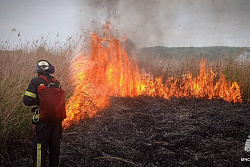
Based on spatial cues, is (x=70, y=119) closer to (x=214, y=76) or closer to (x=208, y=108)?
(x=208, y=108)

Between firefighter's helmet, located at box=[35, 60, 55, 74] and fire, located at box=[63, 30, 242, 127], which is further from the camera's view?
fire, located at box=[63, 30, 242, 127]

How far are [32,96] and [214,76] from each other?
29.6 ft

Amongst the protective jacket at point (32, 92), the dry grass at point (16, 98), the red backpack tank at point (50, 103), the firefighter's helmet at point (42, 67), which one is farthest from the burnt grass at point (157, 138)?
the firefighter's helmet at point (42, 67)

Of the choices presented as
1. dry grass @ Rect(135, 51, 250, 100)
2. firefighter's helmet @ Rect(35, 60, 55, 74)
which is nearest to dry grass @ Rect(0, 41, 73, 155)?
firefighter's helmet @ Rect(35, 60, 55, 74)

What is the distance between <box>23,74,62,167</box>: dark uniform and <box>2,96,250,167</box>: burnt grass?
67cm

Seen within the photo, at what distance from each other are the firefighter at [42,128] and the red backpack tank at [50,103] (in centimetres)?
12

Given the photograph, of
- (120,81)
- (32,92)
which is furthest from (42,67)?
(120,81)

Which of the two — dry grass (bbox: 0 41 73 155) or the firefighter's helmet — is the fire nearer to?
dry grass (bbox: 0 41 73 155)

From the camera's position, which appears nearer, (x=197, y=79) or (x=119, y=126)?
(x=119, y=126)

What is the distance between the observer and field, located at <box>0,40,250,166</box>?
427cm

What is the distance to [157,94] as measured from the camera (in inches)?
394

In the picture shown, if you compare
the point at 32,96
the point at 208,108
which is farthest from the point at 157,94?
the point at 32,96

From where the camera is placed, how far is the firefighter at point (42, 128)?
3346 millimetres

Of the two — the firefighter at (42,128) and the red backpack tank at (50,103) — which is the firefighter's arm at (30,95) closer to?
the firefighter at (42,128)
